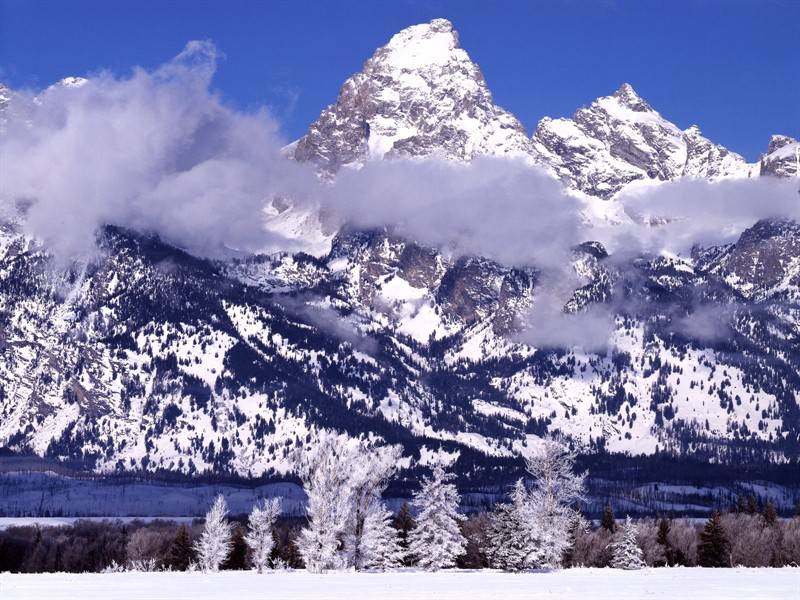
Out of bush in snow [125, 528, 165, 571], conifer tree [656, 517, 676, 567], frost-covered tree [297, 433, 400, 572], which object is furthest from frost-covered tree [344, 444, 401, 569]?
bush in snow [125, 528, 165, 571]

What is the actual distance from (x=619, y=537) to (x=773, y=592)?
6596 cm

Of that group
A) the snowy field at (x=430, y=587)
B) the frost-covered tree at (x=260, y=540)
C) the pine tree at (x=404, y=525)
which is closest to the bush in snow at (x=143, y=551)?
the frost-covered tree at (x=260, y=540)

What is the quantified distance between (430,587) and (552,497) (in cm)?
4530

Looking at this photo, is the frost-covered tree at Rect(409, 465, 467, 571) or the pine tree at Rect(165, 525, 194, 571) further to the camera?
the pine tree at Rect(165, 525, 194, 571)

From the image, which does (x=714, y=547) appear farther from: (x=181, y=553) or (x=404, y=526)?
(x=181, y=553)

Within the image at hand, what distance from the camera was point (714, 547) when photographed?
15575cm

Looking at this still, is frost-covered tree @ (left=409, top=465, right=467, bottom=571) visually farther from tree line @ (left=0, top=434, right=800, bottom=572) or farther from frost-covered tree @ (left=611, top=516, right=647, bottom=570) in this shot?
frost-covered tree @ (left=611, top=516, right=647, bottom=570)

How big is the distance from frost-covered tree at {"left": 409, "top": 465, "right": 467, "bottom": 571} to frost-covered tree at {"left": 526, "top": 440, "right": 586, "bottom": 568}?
376 inches

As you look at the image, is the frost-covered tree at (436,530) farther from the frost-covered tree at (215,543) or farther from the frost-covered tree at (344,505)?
Answer: the frost-covered tree at (215,543)

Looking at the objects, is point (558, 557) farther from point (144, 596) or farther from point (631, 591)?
point (144, 596)

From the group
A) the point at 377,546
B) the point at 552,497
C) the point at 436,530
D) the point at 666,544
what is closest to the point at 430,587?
the point at 436,530

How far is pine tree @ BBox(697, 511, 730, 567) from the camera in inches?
6093

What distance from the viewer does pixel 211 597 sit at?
250ft

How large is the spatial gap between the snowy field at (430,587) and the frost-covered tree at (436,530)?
52.5 feet
